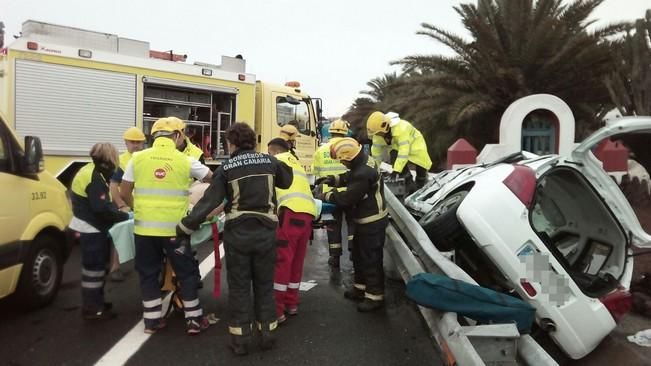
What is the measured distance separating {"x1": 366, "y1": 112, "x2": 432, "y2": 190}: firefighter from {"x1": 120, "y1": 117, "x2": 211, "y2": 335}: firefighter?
291 centimetres

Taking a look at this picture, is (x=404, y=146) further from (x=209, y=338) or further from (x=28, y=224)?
(x=28, y=224)

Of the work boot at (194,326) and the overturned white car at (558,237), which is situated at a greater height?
the overturned white car at (558,237)

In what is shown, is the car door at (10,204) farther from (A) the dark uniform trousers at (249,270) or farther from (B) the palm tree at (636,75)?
(B) the palm tree at (636,75)

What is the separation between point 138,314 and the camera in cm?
480

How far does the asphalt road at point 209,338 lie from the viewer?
12.5 ft

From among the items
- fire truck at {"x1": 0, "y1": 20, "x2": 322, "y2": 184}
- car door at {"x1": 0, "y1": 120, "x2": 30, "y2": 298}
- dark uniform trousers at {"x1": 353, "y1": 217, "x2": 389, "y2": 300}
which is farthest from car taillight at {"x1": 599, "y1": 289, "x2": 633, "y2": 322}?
fire truck at {"x1": 0, "y1": 20, "x2": 322, "y2": 184}

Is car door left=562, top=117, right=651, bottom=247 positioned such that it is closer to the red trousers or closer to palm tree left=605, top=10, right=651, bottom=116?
the red trousers

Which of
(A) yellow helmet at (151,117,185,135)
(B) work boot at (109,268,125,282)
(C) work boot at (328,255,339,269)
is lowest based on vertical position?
(B) work boot at (109,268,125,282)

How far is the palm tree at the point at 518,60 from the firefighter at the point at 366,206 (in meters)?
9.61

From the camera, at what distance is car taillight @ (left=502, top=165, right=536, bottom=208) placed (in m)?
3.86

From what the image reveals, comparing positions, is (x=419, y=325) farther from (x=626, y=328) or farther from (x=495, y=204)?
(x=626, y=328)

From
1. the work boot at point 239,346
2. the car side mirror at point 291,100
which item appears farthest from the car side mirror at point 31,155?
the car side mirror at point 291,100

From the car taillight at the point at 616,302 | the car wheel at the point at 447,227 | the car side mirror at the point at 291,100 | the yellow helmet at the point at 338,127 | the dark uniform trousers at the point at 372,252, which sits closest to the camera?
the car taillight at the point at 616,302

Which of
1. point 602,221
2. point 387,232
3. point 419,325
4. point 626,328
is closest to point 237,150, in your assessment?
point 387,232
